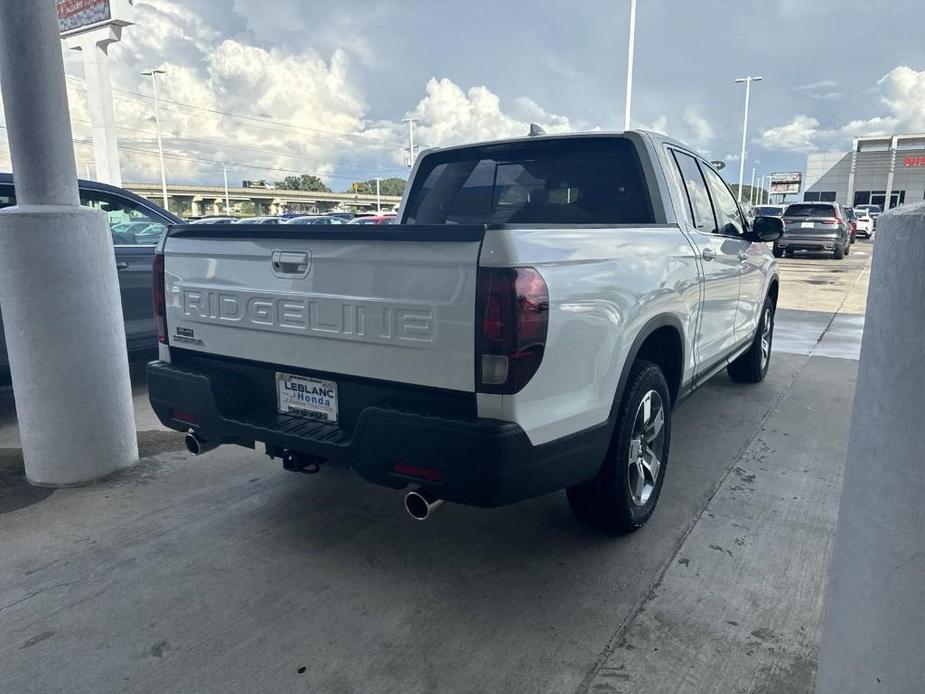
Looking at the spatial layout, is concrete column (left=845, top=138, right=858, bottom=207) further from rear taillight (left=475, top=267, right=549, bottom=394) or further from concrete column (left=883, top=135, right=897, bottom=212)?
rear taillight (left=475, top=267, right=549, bottom=394)

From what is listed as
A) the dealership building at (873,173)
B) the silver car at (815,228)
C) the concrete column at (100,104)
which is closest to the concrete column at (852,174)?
the dealership building at (873,173)

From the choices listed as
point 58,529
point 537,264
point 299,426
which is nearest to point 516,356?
point 537,264

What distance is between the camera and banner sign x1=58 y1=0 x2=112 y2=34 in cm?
2400

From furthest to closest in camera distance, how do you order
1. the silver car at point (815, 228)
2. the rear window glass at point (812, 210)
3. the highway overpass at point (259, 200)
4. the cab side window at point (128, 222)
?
the highway overpass at point (259, 200)
the rear window glass at point (812, 210)
the silver car at point (815, 228)
the cab side window at point (128, 222)

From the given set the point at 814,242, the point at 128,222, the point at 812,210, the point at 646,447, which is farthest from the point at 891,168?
the point at 646,447

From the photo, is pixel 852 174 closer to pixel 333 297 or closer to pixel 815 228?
pixel 815 228

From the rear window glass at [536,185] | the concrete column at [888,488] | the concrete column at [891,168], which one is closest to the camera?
the concrete column at [888,488]

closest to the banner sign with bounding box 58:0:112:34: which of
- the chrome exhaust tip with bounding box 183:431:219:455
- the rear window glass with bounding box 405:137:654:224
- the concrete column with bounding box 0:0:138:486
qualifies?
the concrete column with bounding box 0:0:138:486

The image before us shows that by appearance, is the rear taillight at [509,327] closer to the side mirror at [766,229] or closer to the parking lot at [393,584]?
the parking lot at [393,584]

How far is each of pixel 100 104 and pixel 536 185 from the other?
26571 mm

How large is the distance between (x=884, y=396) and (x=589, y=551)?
194 centimetres

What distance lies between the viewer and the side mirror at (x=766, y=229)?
5191 mm

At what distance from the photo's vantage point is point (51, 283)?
152 inches

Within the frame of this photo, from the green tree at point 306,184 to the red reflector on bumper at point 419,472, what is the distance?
119 m
